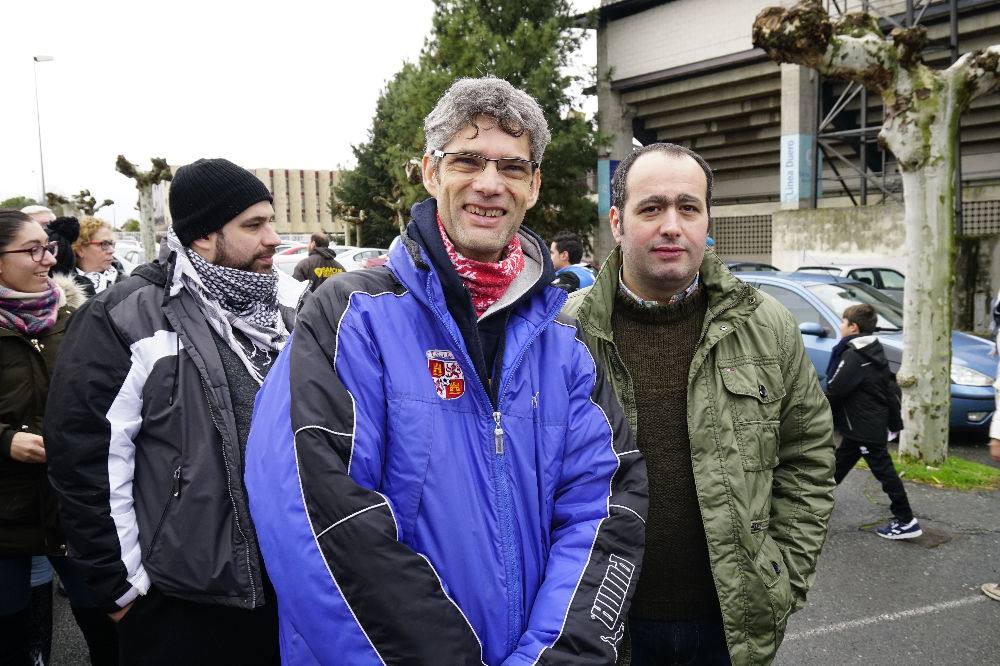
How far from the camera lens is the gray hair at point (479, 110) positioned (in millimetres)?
1775

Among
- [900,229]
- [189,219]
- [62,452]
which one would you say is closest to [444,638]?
[62,452]

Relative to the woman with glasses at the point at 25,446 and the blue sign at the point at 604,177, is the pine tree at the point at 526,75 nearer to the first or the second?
the blue sign at the point at 604,177

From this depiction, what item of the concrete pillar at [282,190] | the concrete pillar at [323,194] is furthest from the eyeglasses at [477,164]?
the concrete pillar at [323,194]

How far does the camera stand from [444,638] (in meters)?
1.41

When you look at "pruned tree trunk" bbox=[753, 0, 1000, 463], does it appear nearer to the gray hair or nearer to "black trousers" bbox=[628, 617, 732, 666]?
"black trousers" bbox=[628, 617, 732, 666]

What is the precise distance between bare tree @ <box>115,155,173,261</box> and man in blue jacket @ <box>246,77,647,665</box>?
1893 centimetres

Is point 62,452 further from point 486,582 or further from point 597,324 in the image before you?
point 597,324

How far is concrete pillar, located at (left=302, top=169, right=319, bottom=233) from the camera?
2980 inches

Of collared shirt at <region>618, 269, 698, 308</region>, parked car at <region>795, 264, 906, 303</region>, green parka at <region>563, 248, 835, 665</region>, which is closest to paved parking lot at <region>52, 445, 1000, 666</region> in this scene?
green parka at <region>563, 248, 835, 665</region>

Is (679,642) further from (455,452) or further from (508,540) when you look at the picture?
(455,452)

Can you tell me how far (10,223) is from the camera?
9.68 ft

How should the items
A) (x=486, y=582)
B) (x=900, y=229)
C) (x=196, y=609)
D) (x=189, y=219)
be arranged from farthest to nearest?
1. (x=900, y=229)
2. (x=189, y=219)
3. (x=196, y=609)
4. (x=486, y=582)

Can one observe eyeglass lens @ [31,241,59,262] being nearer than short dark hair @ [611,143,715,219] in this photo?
No

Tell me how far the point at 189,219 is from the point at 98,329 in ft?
1.55
